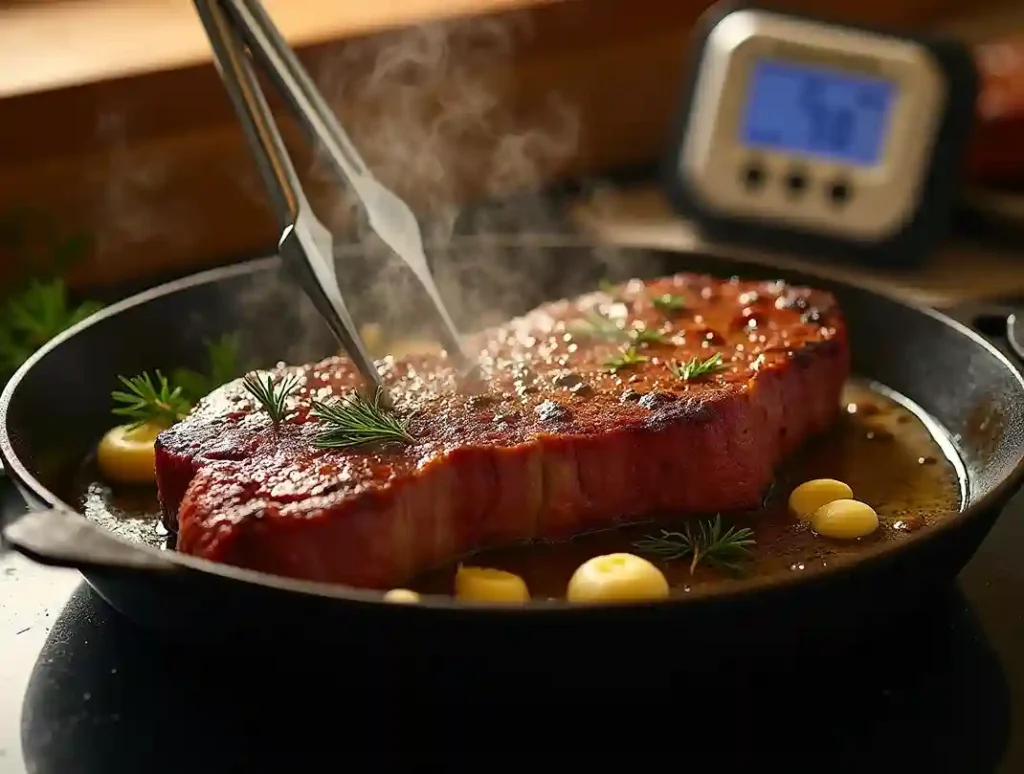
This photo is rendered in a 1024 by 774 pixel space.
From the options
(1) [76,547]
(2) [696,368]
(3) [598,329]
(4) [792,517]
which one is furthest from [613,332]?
(1) [76,547]

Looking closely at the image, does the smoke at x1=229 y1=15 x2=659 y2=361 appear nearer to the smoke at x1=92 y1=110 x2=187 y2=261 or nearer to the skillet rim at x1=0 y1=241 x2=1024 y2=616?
the smoke at x1=92 y1=110 x2=187 y2=261

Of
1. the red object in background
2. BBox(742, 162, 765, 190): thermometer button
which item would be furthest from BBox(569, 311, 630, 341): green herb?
the red object in background

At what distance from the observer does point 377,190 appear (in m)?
1.40

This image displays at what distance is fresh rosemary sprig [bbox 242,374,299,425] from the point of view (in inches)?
49.6

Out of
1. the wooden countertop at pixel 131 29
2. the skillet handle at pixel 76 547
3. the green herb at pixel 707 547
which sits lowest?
the green herb at pixel 707 547

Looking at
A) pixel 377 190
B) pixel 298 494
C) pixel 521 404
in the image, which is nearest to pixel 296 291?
pixel 377 190

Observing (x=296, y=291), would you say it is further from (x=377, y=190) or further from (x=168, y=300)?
(x=377, y=190)

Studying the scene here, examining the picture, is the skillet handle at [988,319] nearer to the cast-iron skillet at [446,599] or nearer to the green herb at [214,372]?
the cast-iron skillet at [446,599]

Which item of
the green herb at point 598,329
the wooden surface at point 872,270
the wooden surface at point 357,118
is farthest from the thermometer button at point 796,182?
the green herb at point 598,329

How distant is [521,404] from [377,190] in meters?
0.28

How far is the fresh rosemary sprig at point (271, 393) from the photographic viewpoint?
1.26 m

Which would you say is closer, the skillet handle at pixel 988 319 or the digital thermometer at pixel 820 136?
the skillet handle at pixel 988 319

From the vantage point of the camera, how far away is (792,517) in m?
1.31

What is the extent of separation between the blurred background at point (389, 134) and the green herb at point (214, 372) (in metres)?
0.24
